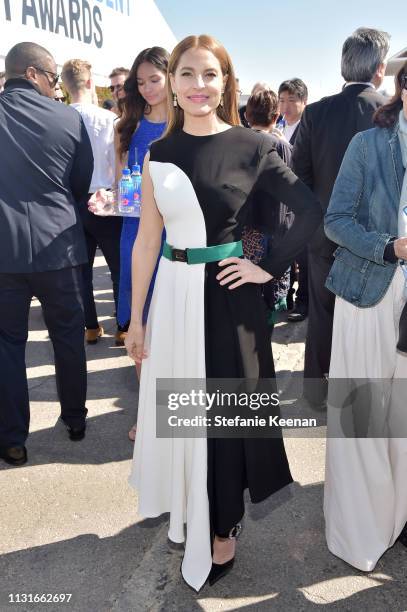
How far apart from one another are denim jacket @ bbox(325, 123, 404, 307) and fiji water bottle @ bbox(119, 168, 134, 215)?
1.44m

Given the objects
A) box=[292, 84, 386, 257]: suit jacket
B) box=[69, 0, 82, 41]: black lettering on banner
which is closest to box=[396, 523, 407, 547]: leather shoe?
box=[292, 84, 386, 257]: suit jacket

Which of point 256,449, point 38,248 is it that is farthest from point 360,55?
point 256,449

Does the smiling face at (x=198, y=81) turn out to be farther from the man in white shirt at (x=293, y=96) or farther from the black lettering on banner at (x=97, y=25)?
the black lettering on banner at (x=97, y=25)

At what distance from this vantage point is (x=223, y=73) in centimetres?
193

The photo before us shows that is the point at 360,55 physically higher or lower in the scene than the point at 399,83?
higher

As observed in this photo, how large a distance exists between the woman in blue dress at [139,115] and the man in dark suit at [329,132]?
0.91 meters

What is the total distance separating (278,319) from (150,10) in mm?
4775

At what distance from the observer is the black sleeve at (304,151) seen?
10.7 feet

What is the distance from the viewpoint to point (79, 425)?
3.29m

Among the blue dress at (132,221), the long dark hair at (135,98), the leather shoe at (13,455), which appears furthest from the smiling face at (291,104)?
the leather shoe at (13,455)

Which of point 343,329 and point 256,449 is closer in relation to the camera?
point 256,449

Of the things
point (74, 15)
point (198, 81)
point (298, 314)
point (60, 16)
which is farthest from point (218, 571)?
point (74, 15)

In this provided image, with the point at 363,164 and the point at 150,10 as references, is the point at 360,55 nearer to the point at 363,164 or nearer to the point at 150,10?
the point at 363,164

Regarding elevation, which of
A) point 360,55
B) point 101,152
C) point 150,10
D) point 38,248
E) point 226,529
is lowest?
point 226,529
